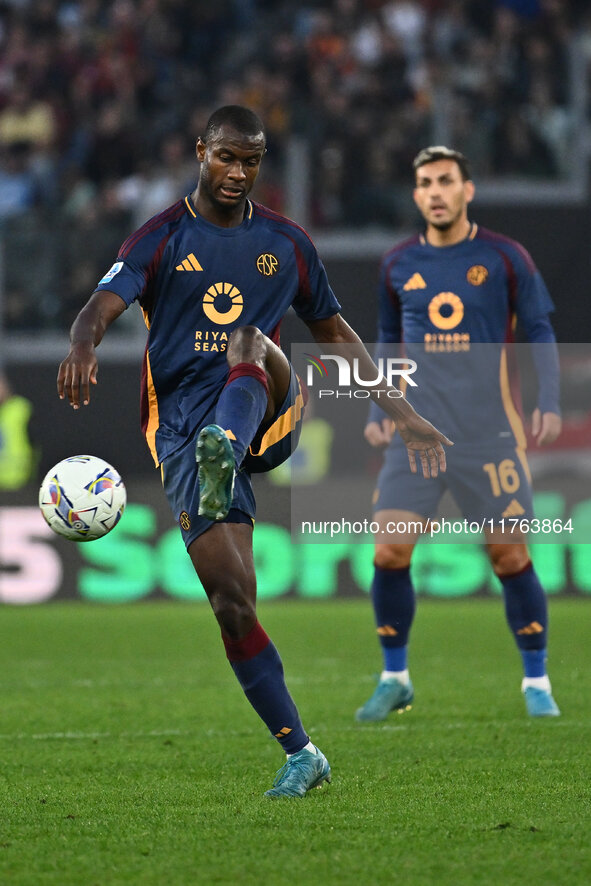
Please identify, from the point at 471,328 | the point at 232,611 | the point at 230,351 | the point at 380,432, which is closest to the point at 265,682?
the point at 232,611

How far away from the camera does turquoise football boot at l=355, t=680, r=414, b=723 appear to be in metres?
6.48

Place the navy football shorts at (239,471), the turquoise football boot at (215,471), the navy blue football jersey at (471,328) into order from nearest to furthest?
1. the turquoise football boot at (215,471)
2. the navy football shorts at (239,471)
3. the navy blue football jersey at (471,328)

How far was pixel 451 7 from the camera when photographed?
16656 mm

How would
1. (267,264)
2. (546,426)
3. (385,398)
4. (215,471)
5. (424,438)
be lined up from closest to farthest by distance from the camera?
1. (215,471)
2. (267,264)
3. (385,398)
4. (424,438)
5. (546,426)

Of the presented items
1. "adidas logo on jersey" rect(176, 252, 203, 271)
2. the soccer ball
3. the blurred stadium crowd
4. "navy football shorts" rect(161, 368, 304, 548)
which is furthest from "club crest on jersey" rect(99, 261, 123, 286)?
the blurred stadium crowd

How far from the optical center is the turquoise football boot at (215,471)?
417 centimetres

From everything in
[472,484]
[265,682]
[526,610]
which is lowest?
[526,610]

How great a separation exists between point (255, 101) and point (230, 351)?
11911 mm

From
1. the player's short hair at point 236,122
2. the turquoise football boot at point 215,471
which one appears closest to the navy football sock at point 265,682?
the turquoise football boot at point 215,471

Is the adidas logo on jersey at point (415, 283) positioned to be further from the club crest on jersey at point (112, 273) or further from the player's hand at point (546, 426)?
the club crest on jersey at point (112, 273)

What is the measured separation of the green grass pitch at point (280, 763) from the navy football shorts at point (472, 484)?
97 centimetres

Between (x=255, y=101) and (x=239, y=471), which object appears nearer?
(x=239, y=471)

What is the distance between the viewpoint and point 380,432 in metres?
6.78

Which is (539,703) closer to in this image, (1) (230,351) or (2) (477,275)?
(2) (477,275)
